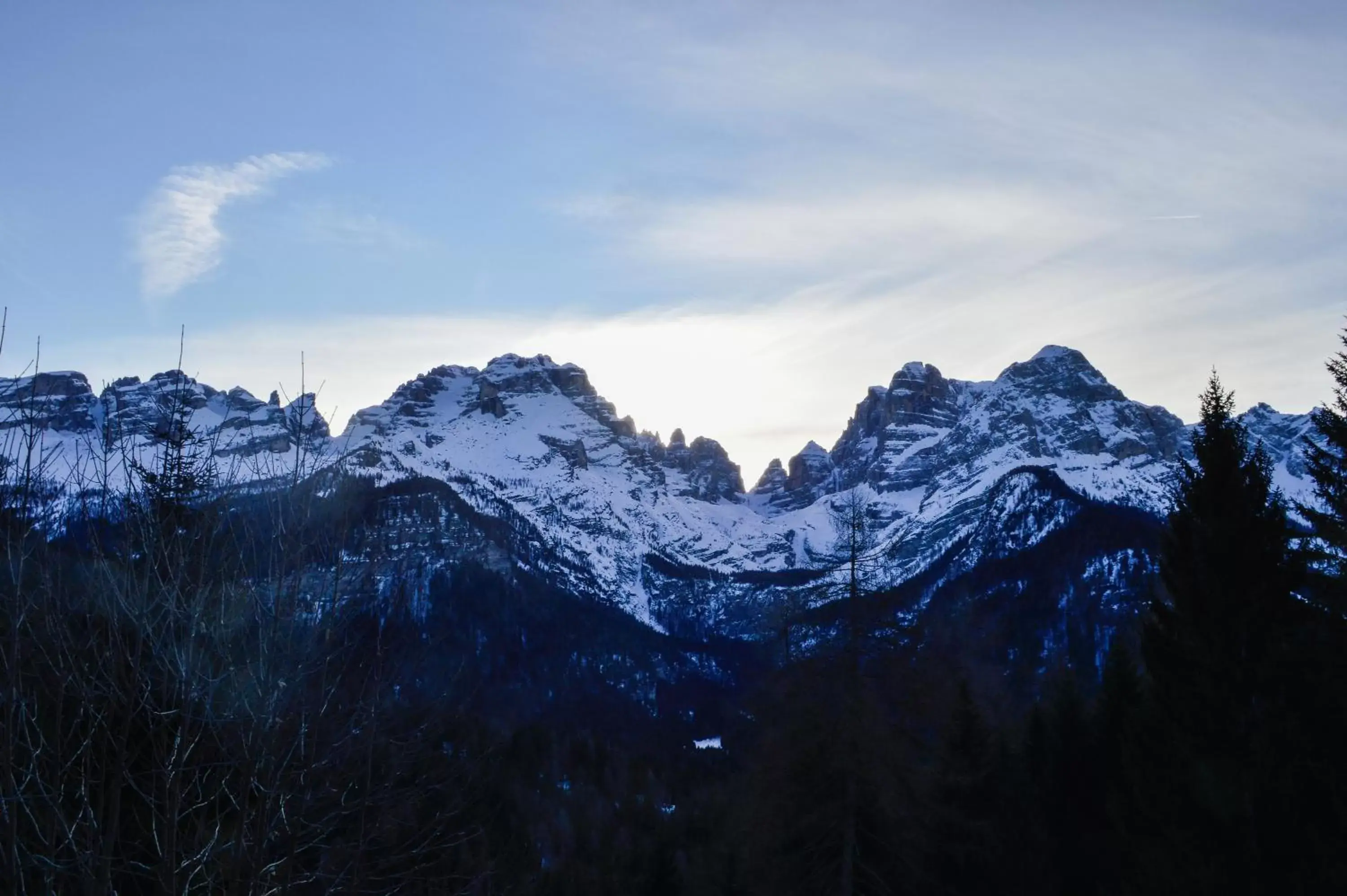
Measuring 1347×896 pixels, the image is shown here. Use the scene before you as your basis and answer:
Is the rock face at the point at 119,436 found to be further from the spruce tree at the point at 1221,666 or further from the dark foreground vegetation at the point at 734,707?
the spruce tree at the point at 1221,666

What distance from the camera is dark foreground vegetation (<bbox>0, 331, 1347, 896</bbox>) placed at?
283 inches

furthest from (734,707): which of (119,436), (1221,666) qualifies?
(119,436)

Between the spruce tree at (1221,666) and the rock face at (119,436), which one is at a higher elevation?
the rock face at (119,436)

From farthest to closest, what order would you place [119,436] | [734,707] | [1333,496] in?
[734,707] → [1333,496] → [119,436]

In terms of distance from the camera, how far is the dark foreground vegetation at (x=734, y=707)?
719cm

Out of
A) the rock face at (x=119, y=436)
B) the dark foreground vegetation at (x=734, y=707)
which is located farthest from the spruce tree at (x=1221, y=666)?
the rock face at (x=119, y=436)

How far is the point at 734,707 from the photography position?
3114 centimetres

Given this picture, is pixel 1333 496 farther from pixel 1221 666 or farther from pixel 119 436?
pixel 119 436

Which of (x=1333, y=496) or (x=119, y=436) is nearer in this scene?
(x=119, y=436)

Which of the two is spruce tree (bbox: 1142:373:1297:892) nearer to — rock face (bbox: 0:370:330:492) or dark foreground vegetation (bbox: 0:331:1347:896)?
dark foreground vegetation (bbox: 0:331:1347:896)

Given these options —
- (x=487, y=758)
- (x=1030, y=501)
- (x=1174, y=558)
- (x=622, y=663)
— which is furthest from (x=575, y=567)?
(x=1174, y=558)

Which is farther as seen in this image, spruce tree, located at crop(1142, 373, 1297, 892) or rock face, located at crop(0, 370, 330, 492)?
spruce tree, located at crop(1142, 373, 1297, 892)

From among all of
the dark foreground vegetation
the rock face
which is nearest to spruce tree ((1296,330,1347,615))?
the dark foreground vegetation

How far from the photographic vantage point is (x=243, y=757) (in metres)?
7.04
